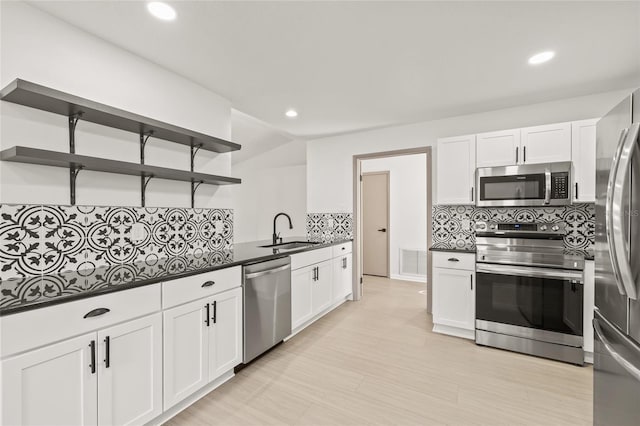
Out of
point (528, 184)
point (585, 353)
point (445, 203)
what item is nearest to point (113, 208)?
point (445, 203)

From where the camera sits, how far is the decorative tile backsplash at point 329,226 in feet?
14.1

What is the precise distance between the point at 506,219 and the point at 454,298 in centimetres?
107

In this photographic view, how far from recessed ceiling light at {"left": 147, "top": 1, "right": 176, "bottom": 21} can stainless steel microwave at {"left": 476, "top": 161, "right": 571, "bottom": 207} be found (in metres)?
2.95

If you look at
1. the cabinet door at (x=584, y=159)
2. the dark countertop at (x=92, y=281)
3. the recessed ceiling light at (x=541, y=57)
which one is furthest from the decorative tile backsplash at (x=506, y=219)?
the dark countertop at (x=92, y=281)

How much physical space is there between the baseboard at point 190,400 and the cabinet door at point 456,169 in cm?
277

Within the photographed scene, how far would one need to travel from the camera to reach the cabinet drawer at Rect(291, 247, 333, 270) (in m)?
2.94

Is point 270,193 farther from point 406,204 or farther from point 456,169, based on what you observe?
point 456,169

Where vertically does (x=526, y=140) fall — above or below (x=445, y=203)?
above

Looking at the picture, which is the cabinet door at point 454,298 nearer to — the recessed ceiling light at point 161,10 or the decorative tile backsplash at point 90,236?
the decorative tile backsplash at point 90,236

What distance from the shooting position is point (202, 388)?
201cm

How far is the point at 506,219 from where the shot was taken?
3182 mm

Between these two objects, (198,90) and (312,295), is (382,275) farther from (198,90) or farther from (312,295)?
(198,90)

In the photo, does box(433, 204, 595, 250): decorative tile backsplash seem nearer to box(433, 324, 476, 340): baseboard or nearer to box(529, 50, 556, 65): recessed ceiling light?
box(433, 324, 476, 340): baseboard

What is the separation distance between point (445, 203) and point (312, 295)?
186 cm
